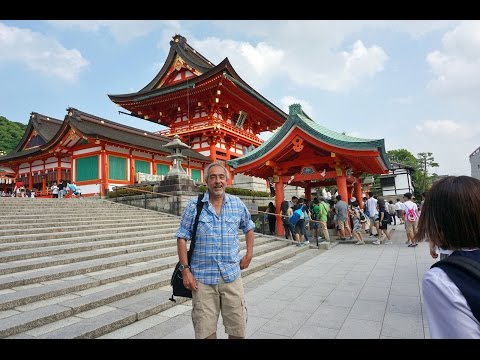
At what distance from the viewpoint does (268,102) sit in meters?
25.1

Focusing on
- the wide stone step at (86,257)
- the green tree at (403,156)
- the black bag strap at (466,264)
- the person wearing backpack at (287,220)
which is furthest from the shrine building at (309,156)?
the green tree at (403,156)

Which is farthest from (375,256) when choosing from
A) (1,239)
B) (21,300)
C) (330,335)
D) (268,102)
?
(268,102)

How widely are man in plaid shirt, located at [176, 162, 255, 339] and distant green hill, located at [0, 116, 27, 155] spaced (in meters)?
43.3

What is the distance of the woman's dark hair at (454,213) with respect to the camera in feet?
3.96

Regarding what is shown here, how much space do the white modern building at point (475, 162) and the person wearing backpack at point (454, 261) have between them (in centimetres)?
3658

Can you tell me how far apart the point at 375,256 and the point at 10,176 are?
26.5 metres

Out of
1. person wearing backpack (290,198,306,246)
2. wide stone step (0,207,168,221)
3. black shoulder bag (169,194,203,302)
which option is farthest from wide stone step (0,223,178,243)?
black shoulder bag (169,194,203,302)

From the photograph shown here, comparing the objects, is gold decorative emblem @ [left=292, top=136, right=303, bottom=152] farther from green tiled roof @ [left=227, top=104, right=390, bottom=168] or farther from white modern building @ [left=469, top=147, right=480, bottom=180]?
white modern building @ [left=469, top=147, right=480, bottom=180]

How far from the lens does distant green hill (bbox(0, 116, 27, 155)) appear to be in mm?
37431

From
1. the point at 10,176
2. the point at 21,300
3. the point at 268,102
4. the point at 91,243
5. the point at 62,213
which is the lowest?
the point at 21,300

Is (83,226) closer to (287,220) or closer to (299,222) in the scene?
(287,220)

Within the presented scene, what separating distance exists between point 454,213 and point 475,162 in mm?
39697

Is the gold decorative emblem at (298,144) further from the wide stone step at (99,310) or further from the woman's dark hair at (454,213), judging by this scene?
the woman's dark hair at (454,213)
